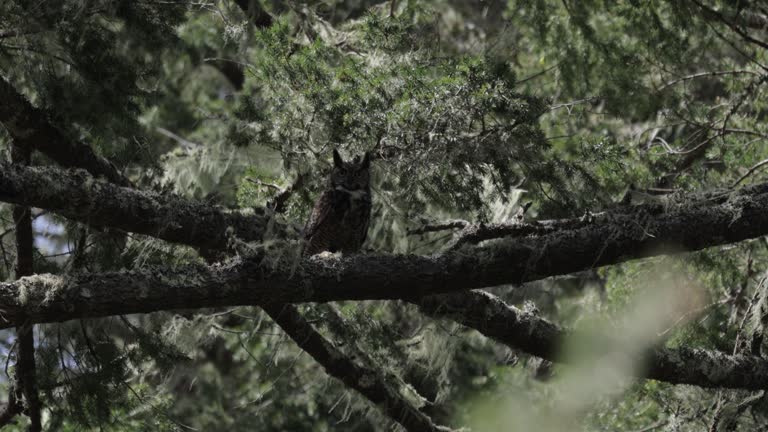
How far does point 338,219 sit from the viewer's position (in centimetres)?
511

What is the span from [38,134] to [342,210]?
5.68 ft

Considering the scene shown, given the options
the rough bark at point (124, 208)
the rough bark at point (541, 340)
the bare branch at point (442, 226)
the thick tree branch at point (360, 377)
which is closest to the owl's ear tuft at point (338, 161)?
the bare branch at point (442, 226)

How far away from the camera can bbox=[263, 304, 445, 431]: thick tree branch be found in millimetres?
4637

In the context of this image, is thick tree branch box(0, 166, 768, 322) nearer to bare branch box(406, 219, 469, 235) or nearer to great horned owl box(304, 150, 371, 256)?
bare branch box(406, 219, 469, 235)

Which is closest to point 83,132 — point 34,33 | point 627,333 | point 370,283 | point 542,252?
point 34,33

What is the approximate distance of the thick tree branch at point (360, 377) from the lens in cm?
464

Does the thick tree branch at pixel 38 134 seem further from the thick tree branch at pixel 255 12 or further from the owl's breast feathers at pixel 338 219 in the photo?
the thick tree branch at pixel 255 12

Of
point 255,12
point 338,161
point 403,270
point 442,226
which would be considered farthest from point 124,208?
point 255,12

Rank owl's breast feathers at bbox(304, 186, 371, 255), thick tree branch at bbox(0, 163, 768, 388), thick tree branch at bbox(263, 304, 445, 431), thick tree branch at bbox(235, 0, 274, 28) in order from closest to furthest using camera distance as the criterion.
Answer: thick tree branch at bbox(0, 163, 768, 388) → thick tree branch at bbox(263, 304, 445, 431) → owl's breast feathers at bbox(304, 186, 371, 255) → thick tree branch at bbox(235, 0, 274, 28)

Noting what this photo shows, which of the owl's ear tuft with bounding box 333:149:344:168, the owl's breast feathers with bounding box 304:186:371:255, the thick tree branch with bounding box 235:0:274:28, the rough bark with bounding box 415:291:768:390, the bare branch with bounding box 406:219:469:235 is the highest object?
the thick tree branch with bounding box 235:0:274:28

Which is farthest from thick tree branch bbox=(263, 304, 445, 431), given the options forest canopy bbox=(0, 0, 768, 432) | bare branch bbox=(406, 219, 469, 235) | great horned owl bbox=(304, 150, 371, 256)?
bare branch bbox=(406, 219, 469, 235)

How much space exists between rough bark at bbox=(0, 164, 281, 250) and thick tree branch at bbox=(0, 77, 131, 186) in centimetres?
72

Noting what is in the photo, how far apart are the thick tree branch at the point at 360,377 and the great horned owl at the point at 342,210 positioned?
561mm

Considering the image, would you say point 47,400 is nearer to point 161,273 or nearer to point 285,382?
point 161,273
